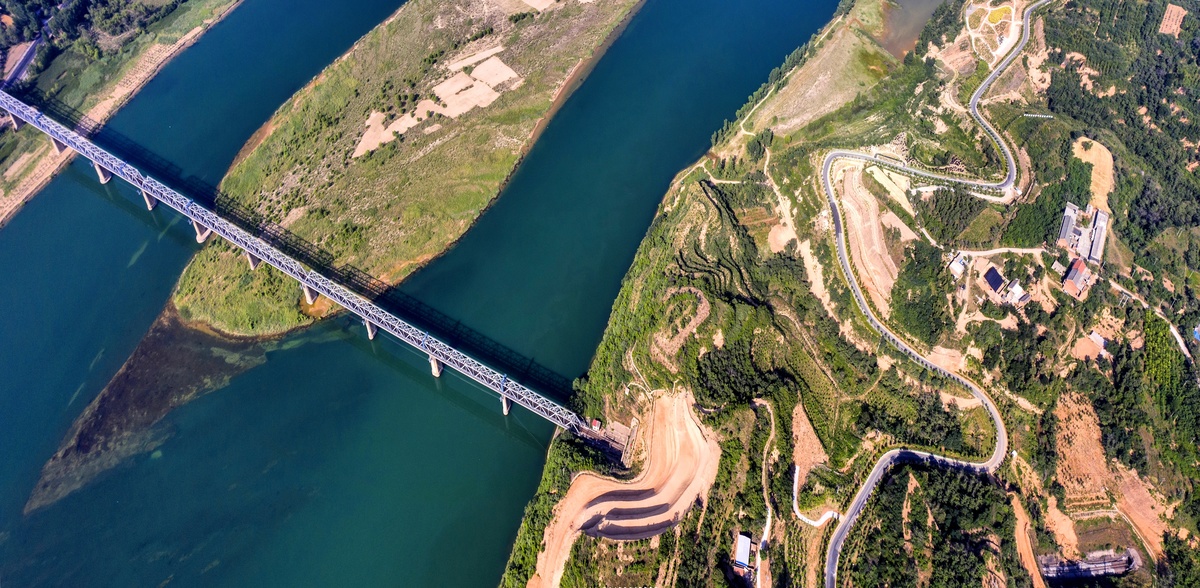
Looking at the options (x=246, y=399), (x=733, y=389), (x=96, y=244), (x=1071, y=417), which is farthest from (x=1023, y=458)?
(x=96, y=244)

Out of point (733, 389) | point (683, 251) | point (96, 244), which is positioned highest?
point (683, 251)

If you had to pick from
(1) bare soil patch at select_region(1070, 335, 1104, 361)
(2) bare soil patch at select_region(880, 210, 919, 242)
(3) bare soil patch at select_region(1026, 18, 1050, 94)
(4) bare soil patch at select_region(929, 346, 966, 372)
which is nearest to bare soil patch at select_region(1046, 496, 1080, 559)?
(4) bare soil patch at select_region(929, 346, 966, 372)

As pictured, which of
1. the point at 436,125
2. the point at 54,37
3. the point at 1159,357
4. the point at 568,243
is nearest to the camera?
the point at 1159,357

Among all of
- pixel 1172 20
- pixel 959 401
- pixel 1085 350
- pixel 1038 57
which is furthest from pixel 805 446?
pixel 1172 20

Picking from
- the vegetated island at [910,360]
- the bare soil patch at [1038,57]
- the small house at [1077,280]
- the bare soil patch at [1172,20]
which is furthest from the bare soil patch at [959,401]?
the bare soil patch at [1172,20]

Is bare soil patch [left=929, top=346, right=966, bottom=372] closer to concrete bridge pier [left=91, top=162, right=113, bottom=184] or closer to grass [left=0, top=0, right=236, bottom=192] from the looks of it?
concrete bridge pier [left=91, top=162, right=113, bottom=184]

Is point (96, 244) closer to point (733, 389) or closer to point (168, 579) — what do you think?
point (168, 579)
